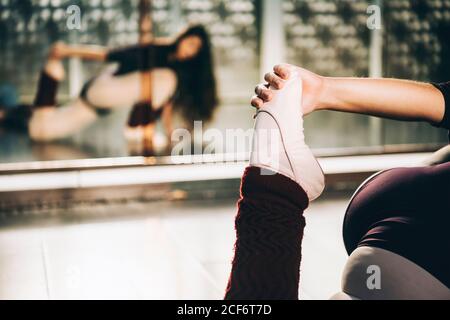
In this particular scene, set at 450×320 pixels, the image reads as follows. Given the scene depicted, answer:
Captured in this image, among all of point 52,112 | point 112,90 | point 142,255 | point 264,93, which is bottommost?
point 142,255

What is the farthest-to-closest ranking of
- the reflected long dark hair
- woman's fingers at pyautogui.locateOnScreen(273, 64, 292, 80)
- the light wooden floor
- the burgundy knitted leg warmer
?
the reflected long dark hair, the light wooden floor, woman's fingers at pyautogui.locateOnScreen(273, 64, 292, 80), the burgundy knitted leg warmer

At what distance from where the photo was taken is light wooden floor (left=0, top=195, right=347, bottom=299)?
1.68m

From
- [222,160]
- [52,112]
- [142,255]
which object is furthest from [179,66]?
[142,255]

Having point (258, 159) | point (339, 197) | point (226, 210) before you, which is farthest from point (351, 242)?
point (339, 197)

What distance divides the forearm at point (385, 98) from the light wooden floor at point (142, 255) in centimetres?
83

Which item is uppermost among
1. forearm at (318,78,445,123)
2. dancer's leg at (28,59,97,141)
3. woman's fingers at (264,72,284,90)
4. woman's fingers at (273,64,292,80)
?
woman's fingers at (273,64,292,80)

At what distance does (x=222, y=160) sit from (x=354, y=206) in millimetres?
2163

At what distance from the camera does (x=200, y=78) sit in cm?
385

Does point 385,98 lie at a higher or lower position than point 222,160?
higher

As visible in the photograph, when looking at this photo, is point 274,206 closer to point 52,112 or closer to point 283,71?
point 283,71

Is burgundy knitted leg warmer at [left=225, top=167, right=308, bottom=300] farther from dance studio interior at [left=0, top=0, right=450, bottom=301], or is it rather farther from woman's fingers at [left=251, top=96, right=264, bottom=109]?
woman's fingers at [left=251, top=96, right=264, bottom=109]

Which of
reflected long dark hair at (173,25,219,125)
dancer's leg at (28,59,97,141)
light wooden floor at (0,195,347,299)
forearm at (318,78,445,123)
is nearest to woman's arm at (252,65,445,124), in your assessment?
forearm at (318,78,445,123)

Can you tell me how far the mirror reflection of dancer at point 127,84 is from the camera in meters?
3.58
